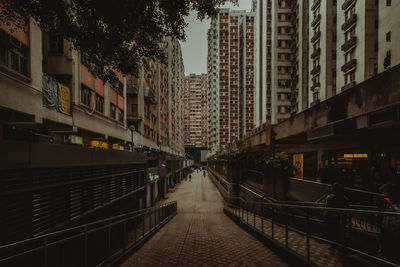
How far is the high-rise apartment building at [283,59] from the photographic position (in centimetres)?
4062

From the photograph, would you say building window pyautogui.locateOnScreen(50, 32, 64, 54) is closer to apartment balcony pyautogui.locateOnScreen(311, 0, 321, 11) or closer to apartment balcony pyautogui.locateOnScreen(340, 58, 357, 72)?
apartment balcony pyautogui.locateOnScreen(340, 58, 357, 72)

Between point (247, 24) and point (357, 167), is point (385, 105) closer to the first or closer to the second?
point (357, 167)

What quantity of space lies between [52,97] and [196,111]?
138789 mm

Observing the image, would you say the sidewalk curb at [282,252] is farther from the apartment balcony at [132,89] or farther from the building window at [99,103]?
the apartment balcony at [132,89]

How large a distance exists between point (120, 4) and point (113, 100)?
14.1 metres

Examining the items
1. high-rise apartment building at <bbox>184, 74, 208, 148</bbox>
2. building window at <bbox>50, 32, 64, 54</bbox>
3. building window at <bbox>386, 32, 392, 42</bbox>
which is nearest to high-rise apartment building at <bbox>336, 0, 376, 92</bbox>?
building window at <bbox>386, 32, 392, 42</bbox>

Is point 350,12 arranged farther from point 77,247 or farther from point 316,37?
point 77,247

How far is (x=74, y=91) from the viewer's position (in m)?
11.6

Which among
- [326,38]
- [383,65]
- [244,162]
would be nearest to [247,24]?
[326,38]

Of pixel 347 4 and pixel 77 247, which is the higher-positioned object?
pixel 347 4

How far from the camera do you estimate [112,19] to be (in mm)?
4633

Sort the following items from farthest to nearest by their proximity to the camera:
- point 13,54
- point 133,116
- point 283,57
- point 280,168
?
1. point 283,57
2. point 133,116
3. point 280,168
4. point 13,54

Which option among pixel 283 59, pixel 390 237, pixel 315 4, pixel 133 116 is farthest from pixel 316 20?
pixel 390 237

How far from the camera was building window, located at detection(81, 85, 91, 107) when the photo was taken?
42.1ft
